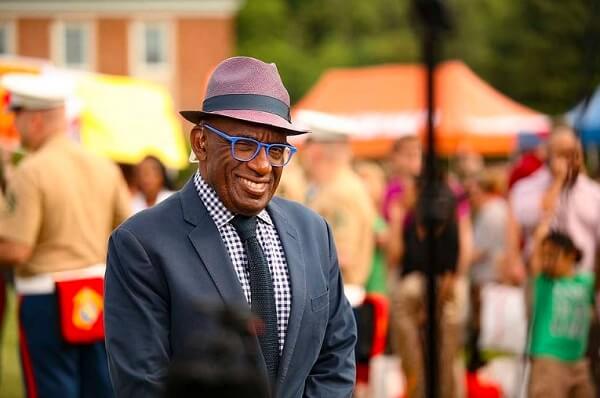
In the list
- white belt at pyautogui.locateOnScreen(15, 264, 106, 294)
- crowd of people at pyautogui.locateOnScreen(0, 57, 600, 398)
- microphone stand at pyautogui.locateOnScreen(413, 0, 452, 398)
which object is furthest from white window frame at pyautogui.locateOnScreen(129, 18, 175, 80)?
microphone stand at pyautogui.locateOnScreen(413, 0, 452, 398)

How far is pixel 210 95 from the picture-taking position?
129 inches

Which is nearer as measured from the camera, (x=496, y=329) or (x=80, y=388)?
(x=80, y=388)

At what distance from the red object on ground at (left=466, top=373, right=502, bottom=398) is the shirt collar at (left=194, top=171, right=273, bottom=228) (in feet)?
17.1

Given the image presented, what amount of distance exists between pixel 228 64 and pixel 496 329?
6674 millimetres

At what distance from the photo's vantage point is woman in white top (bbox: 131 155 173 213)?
8617 millimetres

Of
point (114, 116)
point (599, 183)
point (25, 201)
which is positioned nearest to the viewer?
point (25, 201)

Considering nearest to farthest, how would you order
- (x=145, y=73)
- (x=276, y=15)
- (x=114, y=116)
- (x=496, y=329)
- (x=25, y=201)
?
(x=25, y=201) < (x=496, y=329) < (x=114, y=116) < (x=145, y=73) < (x=276, y=15)

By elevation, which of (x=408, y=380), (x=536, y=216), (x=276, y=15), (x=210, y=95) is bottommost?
(x=408, y=380)

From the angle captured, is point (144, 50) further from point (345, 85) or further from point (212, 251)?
point (212, 251)

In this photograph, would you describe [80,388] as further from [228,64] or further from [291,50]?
[291,50]

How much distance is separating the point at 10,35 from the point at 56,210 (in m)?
54.4

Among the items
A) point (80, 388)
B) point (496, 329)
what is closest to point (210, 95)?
point (80, 388)

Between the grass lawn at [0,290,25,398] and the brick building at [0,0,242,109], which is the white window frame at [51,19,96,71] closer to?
the brick building at [0,0,242,109]

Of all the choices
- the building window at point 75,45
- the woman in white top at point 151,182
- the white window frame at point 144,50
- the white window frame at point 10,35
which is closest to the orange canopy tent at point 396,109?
the woman in white top at point 151,182
